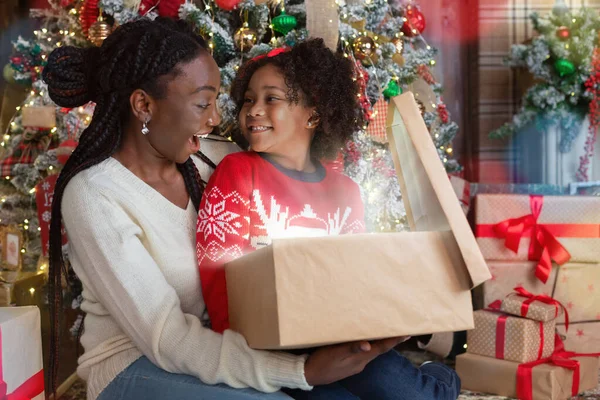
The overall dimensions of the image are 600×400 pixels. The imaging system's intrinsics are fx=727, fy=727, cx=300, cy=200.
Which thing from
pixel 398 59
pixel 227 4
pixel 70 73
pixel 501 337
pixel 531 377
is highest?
pixel 227 4

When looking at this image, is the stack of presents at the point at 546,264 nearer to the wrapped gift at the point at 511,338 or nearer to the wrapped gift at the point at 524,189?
the wrapped gift at the point at 511,338

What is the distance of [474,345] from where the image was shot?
2.31m

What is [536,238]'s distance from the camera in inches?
98.2

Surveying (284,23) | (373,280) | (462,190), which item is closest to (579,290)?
(462,190)

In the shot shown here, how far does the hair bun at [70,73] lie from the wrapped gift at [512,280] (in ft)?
5.35

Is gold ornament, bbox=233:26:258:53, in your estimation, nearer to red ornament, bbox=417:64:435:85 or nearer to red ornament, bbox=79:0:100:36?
red ornament, bbox=79:0:100:36

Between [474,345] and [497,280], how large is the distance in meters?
0.32

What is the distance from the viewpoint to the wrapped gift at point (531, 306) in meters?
2.22

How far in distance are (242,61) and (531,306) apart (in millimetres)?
1192

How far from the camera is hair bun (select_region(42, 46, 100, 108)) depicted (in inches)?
53.0

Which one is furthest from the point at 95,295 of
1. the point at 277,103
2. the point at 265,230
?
the point at 277,103

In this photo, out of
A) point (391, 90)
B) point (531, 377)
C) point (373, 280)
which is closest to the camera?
point (373, 280)

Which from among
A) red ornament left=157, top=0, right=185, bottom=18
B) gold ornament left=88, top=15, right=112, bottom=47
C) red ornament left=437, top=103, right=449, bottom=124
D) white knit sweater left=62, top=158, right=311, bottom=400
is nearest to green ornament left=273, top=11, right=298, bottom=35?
red ornament left=157, top=0, right=185, bottom=18

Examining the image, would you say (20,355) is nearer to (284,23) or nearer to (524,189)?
(284,23)
